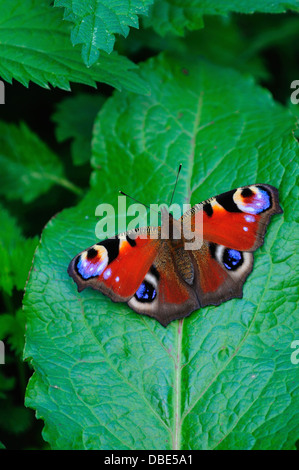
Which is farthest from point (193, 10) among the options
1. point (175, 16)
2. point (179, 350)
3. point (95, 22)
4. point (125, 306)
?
point (179, 350)

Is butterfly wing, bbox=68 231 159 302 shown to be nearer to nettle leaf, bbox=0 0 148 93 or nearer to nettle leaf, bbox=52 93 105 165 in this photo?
nettle leaf, bbox=0 0 148 93

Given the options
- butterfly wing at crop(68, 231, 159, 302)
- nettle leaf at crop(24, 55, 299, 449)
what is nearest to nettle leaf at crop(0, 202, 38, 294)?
nettle leaf at crop(24, 55, 299, 449)

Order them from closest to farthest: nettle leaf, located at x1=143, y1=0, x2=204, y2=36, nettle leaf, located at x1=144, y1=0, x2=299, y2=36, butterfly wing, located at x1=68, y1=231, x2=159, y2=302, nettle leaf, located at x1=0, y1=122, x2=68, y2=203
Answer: butterfly wing, located at x1=68, y1=231, x2=159, y2=302 < nettle leaf, located at x1=144, y1=0, x2=299, y2=36 < nettle leaf, located at x1=143, y1=0, x2=204, y2=36 < nettle leaf, located at x1=0, y1=122, x2=68, y2=203

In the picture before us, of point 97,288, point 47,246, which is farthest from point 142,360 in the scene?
point 47,246

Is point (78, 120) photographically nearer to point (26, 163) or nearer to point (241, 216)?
point (26, 163)

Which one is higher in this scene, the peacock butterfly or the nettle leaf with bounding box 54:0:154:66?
the nettle leaf with bounding box 54:0:154:66

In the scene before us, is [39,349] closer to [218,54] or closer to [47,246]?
[47,246]
